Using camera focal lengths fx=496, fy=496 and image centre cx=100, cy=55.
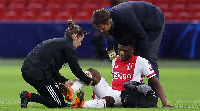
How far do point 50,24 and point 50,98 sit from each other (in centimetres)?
1145

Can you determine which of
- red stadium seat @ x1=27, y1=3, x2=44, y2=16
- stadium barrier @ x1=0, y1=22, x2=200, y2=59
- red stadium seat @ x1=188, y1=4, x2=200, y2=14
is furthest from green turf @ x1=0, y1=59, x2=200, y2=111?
red stadium seat @ x1=27, y1=3, x2=44, y2=16

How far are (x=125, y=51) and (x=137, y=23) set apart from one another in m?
0.40

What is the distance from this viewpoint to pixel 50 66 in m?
6.41

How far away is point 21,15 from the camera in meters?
21.3

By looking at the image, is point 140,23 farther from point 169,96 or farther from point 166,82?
point 166,82

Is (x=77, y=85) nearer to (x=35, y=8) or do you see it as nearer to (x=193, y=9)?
(x=193, y=9)

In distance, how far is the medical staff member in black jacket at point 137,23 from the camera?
631 cm

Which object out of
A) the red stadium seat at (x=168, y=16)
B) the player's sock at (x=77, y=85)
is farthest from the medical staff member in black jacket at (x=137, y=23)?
the red stadium seat at (x=168, y=16)

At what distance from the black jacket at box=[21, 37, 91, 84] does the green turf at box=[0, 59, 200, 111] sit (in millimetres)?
469

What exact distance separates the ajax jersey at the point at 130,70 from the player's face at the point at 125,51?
0.21ft

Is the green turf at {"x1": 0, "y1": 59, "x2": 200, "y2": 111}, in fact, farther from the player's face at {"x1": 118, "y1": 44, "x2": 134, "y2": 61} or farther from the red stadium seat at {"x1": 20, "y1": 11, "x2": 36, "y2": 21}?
the red stadium seat at {"x1": 20, "y1": 11, "x2": 36, "y2": 21}

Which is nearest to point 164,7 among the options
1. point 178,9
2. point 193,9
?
point 178,9

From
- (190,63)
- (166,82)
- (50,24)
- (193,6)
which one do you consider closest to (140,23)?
(166,82)

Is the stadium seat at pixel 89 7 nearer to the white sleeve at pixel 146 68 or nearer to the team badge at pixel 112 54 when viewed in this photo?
the team badge at pixel 112 54
